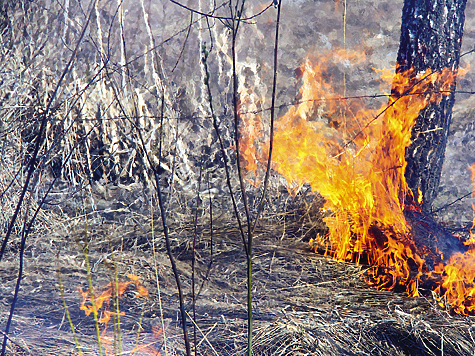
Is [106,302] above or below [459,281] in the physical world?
below

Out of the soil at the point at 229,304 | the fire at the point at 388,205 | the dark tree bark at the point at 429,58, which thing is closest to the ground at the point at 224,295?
the soil at the point at 229,304

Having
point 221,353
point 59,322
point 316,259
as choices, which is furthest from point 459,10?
point 59,322

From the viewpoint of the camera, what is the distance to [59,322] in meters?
2.10

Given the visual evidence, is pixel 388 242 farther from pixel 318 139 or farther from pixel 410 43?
pixel 318 139

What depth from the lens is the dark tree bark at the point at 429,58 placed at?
291 cm

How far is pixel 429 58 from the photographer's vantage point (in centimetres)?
294

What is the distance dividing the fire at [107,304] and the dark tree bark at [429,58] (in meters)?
2.32

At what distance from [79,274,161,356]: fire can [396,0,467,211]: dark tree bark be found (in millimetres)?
2316

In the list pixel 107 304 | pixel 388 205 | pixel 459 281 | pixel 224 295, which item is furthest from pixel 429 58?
pixel 107 304

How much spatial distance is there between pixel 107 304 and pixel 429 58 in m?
2.98

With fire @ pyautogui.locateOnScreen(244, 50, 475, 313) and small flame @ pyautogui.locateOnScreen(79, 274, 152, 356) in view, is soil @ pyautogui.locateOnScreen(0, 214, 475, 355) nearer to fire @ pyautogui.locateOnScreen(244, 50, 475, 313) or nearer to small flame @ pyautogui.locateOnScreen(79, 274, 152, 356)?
small flame @ pyautogui.locateOnScreen(79, 274, 152, 356)

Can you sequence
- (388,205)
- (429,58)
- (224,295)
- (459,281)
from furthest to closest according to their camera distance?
(429,58), (388,205), (224,295), (459,281)

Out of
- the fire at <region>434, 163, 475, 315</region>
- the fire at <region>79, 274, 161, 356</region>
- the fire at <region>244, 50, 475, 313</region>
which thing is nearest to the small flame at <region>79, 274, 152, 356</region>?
the fire at <region>79, 274, 161, 356</region>

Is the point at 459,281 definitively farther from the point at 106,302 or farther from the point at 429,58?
the point at 106,302
